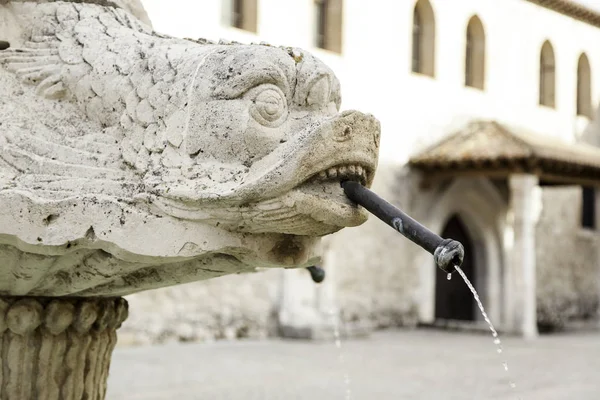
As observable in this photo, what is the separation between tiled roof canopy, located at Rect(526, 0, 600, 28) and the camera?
49.3 feet

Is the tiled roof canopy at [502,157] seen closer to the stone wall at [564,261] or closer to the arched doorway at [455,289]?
the arched doorway at [455,289]

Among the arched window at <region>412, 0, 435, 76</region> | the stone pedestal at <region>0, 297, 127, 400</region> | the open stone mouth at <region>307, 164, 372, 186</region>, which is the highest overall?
the arched window at <region>412, 0, 435, 76</region>

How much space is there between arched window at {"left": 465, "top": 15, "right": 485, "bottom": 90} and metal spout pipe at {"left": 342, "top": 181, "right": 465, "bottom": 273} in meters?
12.4

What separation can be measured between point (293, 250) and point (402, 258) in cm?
1045

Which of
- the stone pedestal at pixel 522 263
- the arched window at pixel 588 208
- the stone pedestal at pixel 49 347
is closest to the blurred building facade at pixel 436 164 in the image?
the stone pedestal at pixel 522 263

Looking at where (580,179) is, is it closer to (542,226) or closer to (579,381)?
(542,226)

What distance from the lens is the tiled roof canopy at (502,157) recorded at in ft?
38.4

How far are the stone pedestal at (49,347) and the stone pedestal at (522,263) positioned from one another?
10.2 metres

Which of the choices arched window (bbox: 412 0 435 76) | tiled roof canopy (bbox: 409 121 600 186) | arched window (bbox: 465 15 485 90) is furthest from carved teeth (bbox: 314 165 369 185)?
arched window (bbox: 465 15 485 90)

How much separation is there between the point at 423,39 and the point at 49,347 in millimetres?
11396

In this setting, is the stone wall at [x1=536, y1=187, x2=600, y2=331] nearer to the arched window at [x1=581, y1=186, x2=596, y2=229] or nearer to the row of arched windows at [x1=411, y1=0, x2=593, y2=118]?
the arched window at [x1=581, y1=186, x2=596, y2=229]

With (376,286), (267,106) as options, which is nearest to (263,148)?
(267,106)

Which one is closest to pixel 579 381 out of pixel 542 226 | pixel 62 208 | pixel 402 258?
pixel 402 258

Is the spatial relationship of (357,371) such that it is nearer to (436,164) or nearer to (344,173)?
(436,164)
